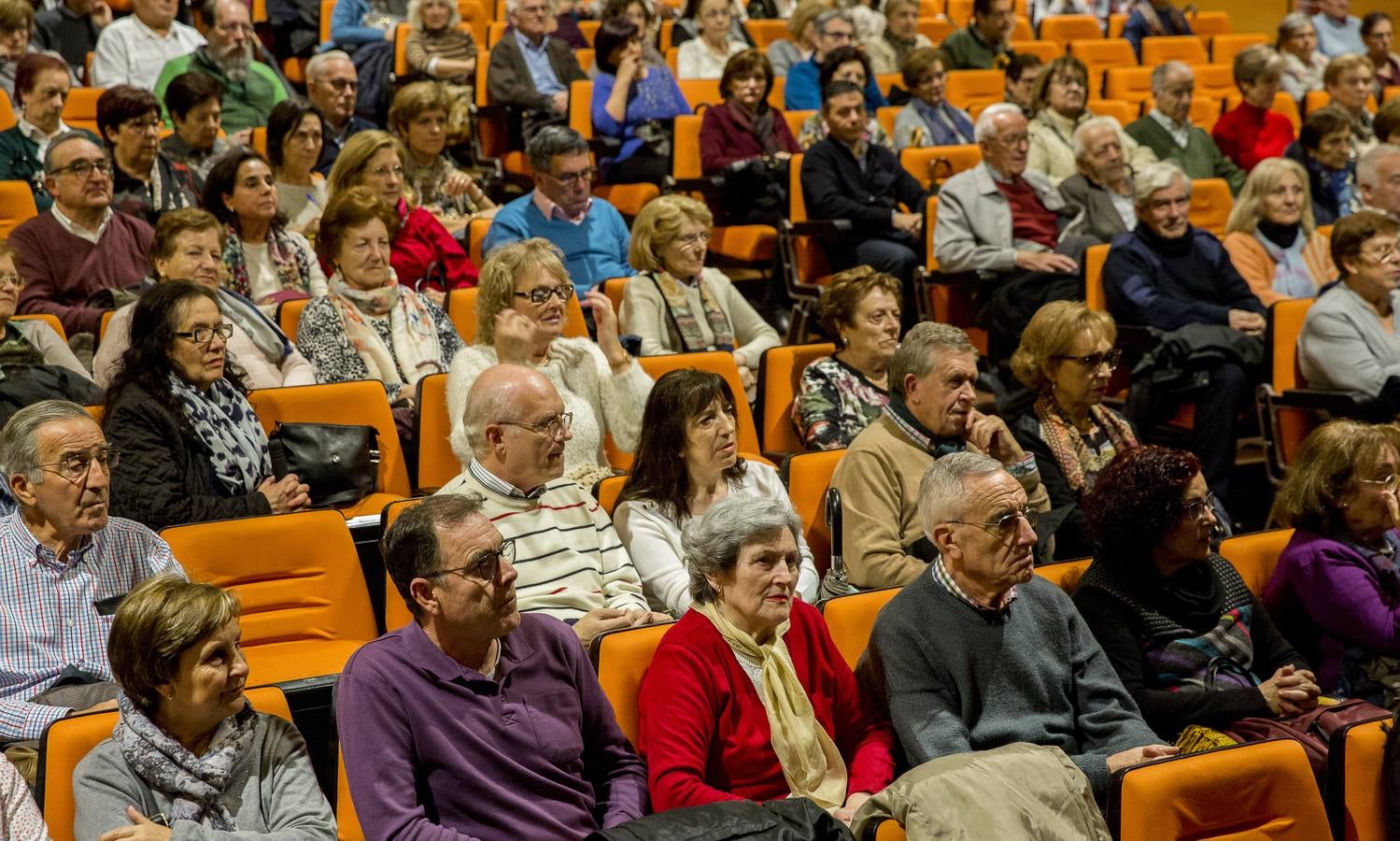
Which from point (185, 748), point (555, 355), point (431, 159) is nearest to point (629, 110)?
point (431, 159)

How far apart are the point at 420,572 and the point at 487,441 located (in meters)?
0.55

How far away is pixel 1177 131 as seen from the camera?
21.1 feet

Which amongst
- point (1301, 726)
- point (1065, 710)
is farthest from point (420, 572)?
point (1301, 726)

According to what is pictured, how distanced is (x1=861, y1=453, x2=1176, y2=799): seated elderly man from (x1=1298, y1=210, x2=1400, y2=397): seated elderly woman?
1.98 metres

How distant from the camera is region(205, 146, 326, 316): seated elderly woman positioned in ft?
13.0

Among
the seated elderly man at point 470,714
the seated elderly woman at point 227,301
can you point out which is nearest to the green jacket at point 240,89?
the seated elderly woman at point 227,301

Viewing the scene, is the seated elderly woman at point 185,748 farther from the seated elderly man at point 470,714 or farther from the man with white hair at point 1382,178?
the man with white hair at point 1382,178

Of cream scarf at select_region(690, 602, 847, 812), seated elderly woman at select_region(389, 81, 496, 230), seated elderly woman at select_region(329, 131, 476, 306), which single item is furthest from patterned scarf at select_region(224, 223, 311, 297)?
cream scarf at select_region(690, 602, 847, 812)

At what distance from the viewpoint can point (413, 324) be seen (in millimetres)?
3805

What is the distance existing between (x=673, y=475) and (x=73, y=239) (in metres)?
1.92

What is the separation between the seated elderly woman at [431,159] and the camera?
16.1ft

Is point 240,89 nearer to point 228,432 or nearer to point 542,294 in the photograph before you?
point 542,294

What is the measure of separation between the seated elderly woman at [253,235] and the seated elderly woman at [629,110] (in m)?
1.83

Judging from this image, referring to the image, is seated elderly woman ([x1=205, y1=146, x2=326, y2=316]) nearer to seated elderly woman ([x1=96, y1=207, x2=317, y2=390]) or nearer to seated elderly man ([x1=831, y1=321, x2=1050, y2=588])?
seated elderly woman ([x1=96, y1=207, x2=317, y2=390])
